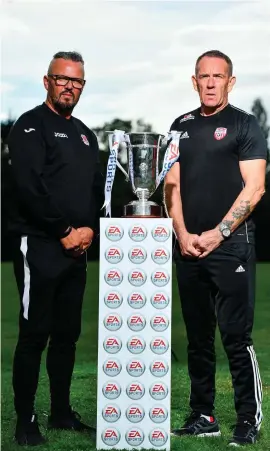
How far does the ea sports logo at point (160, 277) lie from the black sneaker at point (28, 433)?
958mm

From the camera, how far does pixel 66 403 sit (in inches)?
176

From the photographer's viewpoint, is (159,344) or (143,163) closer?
(159,344)

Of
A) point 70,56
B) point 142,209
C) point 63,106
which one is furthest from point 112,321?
point 70,56

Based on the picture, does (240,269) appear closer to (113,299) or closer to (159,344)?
(159,344)

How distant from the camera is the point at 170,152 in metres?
→ 4.14

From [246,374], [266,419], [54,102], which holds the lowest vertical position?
[266,419]

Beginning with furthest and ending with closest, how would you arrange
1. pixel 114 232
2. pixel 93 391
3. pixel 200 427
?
pixel 93 391
pixel 200 427
pixel 114 232

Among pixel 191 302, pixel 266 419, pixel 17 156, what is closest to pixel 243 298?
pixel 191 302

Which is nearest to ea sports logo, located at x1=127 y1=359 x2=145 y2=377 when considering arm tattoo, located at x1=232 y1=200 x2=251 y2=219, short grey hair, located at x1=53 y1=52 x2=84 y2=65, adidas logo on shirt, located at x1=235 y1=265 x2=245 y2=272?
adidas logo on shirt, located at x1=235 y1=265 x2=245 y2=272

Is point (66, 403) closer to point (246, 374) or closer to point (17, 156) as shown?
point (246, 374)

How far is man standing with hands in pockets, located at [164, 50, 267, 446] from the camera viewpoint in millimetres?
4223

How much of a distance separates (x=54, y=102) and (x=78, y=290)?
966 millimetres

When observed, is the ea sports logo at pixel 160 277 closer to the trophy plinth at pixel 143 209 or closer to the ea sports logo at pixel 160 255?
the ea sports logo at pixel 160 255

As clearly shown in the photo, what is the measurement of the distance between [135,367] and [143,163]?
98cm
